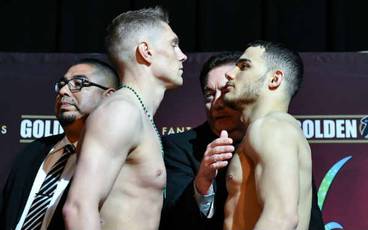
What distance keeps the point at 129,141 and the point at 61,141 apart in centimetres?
95

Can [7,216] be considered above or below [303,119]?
below

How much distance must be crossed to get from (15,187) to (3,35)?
106 centimetres

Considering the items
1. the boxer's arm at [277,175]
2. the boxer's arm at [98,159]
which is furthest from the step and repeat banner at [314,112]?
the boxer's arm at [98,159]

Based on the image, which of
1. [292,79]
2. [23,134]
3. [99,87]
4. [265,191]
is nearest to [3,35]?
[23,134]

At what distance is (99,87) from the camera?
306 cm

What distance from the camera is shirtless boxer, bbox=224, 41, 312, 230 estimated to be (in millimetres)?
2209

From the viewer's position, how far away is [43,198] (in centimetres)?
278

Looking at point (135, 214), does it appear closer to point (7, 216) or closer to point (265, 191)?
point (265, 191)

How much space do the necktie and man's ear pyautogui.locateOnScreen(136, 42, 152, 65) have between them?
24.4 inches

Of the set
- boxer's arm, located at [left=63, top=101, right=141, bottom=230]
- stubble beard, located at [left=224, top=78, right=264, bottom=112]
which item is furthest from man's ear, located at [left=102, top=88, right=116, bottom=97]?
boxer's arm, located at [left=63, top=101, right=141, bottom=230]

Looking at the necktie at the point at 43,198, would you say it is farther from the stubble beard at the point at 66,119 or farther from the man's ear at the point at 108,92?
the man's ear at the point at 108,92

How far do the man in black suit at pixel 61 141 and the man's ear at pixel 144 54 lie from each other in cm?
58

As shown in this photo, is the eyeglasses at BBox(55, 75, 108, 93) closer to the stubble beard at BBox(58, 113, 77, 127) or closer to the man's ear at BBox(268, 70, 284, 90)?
the stubble beard at BBox(58, 113, 77, 127)

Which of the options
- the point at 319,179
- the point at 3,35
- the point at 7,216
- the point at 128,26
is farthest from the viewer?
the point at 3,35
